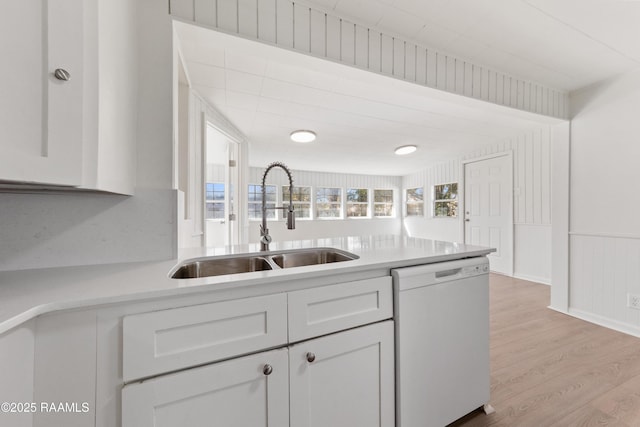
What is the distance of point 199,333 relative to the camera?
0.80 metres

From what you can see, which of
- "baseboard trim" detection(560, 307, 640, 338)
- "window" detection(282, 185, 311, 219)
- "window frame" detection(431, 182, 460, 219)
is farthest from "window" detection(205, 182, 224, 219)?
"baseboard trim" detection(560, 307, 640, 338)

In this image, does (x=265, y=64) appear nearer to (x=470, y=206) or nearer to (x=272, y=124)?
(x=272, y=124)

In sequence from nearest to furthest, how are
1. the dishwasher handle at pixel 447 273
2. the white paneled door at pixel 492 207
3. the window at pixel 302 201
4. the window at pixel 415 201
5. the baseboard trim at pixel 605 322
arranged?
the dishwasher handle at pixel 447 273 < the baseboard trim at pixel 605 322 < the white paneled door at pixel 492 207 < the window at pixel 302 201 < the window at pixel 415 201

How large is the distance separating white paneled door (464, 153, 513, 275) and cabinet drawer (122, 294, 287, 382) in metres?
4.25

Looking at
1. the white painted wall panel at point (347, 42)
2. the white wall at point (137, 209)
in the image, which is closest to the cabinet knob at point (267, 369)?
the white wall at point (137, 209)

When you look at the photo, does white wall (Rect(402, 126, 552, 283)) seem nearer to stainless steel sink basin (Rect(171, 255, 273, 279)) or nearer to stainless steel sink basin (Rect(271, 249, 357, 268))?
stainless steel sink basin (Rect(271, 249, 357, 268))

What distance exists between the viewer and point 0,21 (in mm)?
613

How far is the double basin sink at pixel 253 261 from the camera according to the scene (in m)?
1.27

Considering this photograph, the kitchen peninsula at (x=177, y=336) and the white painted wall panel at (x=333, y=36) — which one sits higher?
the white painted wall panel at (x=333, y=36)

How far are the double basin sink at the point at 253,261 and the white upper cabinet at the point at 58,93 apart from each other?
542 mm

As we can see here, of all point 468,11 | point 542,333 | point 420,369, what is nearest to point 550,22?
point 468,11

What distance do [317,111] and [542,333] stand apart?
3166mm

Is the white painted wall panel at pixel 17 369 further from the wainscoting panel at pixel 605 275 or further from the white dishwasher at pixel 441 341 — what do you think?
the wainscoting panel at pixel 605 275

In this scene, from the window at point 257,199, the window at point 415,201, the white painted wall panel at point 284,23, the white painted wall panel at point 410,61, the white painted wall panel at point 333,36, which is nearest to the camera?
the white painted wall panel at point 284,23
